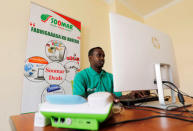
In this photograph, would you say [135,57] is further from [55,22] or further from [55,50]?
[55,22]

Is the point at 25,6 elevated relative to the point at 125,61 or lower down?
elevated

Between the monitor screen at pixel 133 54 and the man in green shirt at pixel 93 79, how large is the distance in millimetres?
432

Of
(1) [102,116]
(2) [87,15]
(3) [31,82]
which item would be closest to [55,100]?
(1) [102,116]

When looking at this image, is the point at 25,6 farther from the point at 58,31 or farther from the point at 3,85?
the point at 3,85

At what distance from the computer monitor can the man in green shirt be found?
433 mm

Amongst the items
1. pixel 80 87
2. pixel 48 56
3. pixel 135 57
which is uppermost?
pixel 48 56

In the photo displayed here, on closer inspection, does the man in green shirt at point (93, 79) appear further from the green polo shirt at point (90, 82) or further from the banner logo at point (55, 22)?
the banner logo at point (55, 22)

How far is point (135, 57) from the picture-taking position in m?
0.54

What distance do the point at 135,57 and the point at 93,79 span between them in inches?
19.7

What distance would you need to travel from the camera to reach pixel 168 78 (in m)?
0.62

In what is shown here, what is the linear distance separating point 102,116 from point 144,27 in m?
0.53

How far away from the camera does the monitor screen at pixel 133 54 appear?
1.61 feet

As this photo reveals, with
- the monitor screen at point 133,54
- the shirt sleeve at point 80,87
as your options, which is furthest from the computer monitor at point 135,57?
the shirt sleeve at point 80,87

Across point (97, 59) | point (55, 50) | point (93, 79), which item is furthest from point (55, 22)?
point (93, 79)
